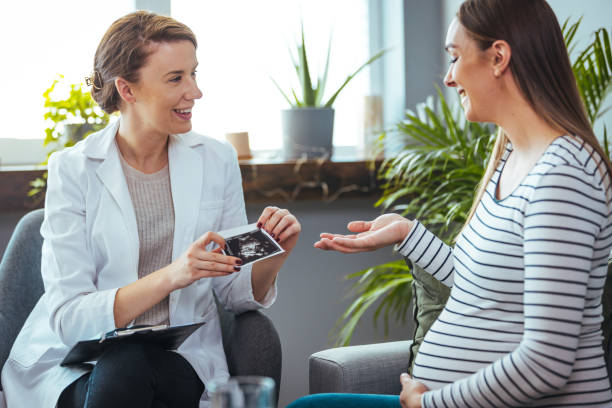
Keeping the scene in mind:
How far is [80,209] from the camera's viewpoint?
1580 mm

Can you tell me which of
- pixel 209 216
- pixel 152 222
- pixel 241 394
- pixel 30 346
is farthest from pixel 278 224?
pixel 241 394

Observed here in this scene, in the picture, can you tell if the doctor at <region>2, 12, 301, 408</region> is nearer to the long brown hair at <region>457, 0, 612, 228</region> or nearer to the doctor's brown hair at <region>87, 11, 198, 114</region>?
the doctor's brown hair at <region>87, 11, 198, 114</region>

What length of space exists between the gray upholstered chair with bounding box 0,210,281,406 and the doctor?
0.05 metres

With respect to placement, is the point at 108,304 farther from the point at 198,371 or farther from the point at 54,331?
the point at 198,371

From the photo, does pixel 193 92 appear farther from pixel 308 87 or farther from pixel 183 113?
pixel 308 87

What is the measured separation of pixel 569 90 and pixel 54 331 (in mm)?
1226

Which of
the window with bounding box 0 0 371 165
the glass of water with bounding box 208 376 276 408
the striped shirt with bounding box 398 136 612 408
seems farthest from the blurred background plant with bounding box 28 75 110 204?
the glass of water with bounding box 208 376 276 408

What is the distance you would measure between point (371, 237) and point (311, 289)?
4.46 ft

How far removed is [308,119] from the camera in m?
2.48

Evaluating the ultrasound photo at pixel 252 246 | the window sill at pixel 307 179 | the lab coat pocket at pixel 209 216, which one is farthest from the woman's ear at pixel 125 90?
the window sill at pixel 307 179

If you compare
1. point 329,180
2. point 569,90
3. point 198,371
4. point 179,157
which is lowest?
point 198,371

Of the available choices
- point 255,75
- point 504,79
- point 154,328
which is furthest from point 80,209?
point 255,75

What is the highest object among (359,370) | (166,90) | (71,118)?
(166,90)

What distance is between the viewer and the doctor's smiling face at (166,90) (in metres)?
1.60
